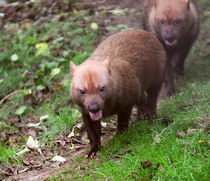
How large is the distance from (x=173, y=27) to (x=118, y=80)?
2.41 metres

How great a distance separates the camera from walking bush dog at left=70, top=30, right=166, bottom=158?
14.2 feet

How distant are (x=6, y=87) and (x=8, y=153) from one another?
10.7 feet

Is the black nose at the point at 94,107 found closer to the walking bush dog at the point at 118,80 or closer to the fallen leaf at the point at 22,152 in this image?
the walking bush dog at the point at 118,80

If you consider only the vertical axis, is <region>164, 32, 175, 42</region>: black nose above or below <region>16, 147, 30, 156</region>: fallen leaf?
above

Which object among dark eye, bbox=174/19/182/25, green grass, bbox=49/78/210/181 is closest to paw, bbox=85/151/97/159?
green grass, bbox=49/78/210/181

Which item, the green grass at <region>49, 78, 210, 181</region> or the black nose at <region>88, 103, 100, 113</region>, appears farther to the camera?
the black nose at <region>88, 103, 100, 113</region>

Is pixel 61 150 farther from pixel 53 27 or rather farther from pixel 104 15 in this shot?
pixel 104 15

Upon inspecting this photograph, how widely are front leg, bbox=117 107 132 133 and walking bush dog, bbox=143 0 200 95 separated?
2239mm

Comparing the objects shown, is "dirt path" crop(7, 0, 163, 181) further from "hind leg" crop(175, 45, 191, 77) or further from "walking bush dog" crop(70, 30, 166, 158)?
"walking bush dog" crop(70, 30, 166, 158)

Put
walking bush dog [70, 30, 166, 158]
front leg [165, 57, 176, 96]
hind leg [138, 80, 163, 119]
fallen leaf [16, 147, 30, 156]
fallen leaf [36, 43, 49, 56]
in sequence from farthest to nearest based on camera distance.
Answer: fallen leaf [36, 43, 49, 56]
front leg [165, 57, 176, 96]
hind leg [138, 80, 163, 119]
fallen leaf [16, 147, 30, 156]
walking bush dog [70, 30, 166, 158]

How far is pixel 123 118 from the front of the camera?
16.3 feet

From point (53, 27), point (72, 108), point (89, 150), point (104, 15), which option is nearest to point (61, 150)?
point (89, 150)

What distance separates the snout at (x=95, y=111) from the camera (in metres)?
4.16

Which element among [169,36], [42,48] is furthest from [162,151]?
[42,48]
